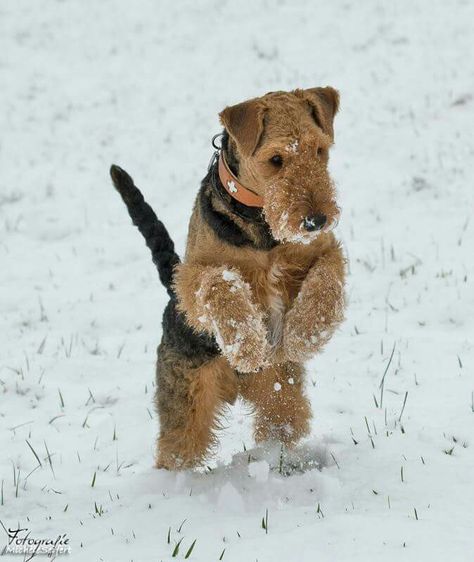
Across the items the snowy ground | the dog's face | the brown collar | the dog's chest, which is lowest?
the snowy ground

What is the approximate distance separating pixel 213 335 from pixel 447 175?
4.28m

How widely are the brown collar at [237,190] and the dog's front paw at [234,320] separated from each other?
A: 31 cm

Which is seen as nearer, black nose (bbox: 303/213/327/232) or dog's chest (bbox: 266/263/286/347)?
black nose (bbox: 303/213/327/232)

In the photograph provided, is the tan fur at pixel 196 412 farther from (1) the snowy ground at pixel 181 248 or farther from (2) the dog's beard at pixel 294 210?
(2) the dog's beard at pixel 294 210

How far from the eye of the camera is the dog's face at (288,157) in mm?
2957

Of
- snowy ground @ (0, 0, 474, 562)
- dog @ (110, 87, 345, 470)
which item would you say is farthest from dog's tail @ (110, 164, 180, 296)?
snowy ground @ (0, 0, 474, 562)

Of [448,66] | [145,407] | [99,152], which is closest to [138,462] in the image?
[145,407]

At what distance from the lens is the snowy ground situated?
308 centimetres

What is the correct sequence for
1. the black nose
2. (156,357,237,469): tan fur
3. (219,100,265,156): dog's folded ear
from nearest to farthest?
the black nose
(219,100,265,156): dog's folded ear
(156,357,237,469): tan fur

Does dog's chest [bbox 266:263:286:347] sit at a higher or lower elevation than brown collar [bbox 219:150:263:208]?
lower

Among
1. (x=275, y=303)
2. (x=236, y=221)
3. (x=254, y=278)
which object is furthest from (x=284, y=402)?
(x=236, y=221)

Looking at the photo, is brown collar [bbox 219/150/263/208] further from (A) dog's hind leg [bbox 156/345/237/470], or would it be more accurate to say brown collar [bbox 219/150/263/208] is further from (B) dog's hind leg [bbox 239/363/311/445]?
(B) dog's hind leg [bbox 239/363/311/445]

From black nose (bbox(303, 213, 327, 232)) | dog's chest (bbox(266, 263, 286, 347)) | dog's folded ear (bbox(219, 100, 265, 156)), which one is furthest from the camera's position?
dog's chest (bbox(266, 263, 286, 347))

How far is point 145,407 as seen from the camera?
4.53 metres
